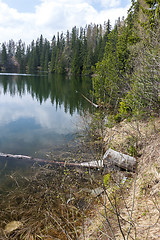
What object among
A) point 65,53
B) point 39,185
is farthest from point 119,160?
point 65,53

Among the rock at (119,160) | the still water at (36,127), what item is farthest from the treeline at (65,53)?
the rock at (119,160)

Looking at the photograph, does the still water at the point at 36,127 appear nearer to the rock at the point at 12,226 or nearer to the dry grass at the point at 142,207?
the rock at the point at 12,226

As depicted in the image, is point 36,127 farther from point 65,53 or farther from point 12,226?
point 65,53

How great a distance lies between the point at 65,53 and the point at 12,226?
64.2 m

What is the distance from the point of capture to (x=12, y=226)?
4.03m

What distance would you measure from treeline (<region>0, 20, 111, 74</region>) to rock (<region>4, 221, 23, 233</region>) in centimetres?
4584

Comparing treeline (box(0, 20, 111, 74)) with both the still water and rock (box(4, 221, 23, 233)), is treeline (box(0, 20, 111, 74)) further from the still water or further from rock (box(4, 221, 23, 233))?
rock (box(4, 221, 23, 233))

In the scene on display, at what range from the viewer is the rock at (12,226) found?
3921 millimetres

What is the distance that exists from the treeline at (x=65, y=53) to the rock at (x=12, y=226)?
4584 cm

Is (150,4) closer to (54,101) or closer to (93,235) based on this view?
(93,235)

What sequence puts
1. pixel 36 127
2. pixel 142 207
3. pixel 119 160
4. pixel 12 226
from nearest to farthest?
pixel 142 207 → pixel 12 226 → pixel 119 160 → pixel 36 127

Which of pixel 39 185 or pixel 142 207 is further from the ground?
pixel 142 207

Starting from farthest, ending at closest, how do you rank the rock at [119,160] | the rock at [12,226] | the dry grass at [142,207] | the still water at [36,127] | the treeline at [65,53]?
the treeline at [65,53] → the still water at [36,127] → the rock at [119,160] → the rock at [12,226] → the dry grass at [142,207]

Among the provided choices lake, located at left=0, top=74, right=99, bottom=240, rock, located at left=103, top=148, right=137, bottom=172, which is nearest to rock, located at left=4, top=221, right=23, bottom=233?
lake, located at left=0, top=74, right=99, bottom=240
